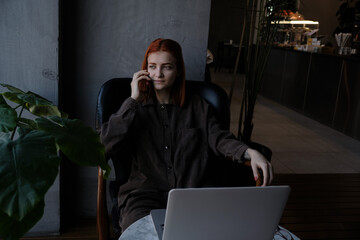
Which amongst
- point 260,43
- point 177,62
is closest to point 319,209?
point 260,43

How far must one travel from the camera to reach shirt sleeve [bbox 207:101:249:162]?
171 centimetres

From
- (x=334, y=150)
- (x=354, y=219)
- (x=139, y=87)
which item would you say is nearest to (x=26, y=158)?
(x=139, y=87)

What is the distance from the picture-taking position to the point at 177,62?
1931 millimetres

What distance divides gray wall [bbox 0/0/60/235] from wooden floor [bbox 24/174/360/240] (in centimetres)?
99

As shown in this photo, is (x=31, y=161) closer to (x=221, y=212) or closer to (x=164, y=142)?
(x=221, y=212)

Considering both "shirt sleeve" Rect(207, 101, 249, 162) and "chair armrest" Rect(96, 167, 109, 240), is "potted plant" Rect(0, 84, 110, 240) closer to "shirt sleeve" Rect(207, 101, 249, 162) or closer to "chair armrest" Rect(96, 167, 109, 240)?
"chair armrest" Rect(96, 167, 109, 240)

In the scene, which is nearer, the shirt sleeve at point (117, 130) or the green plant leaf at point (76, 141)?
the green plant leaf at point (76, 141)

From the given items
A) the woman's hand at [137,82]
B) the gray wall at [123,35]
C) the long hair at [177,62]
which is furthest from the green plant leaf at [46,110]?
the gray wall at [123,35]

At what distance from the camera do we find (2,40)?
2.05 meters

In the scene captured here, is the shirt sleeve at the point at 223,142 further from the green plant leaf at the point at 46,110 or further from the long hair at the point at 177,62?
the green plant leaf at the point at 46,110

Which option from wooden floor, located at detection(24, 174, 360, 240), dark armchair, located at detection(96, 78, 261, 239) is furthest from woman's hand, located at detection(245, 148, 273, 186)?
wooden floor, located at detection(24, 174, 360, 240)

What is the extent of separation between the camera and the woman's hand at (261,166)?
4.83 feet

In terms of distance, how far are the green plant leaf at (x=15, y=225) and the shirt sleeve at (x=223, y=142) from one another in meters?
1.09

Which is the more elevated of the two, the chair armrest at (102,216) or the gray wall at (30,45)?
the gray wall at (30,45)
